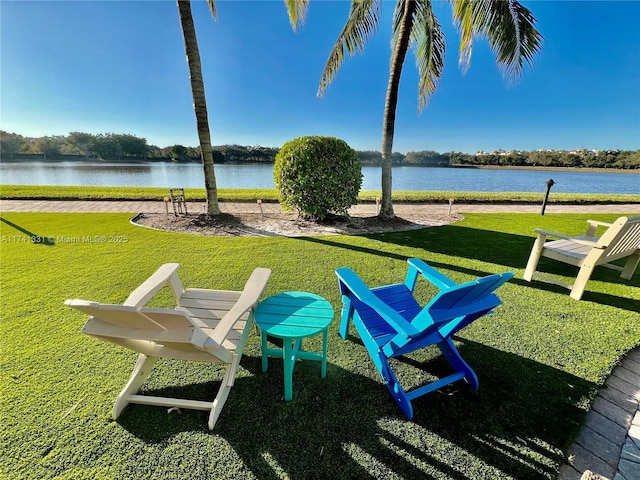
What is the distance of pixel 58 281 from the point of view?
4023 mm

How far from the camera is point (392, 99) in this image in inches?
281

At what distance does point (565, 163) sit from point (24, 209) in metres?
73.9

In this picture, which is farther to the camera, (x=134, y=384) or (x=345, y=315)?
(x=345, y=315)

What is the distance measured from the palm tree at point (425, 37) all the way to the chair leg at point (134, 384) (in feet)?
23.3

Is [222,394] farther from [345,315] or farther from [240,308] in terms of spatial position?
[345,315]

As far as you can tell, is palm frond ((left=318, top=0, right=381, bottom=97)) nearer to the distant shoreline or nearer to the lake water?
the lake water

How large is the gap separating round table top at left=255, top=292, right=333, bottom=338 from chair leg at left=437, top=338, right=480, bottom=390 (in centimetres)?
108

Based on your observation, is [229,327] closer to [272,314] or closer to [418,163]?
[272,314]

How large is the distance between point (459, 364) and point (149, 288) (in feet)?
8.78

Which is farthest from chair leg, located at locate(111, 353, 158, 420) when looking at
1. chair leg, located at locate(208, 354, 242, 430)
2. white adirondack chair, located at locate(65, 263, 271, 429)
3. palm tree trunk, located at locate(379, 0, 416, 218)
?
palm tree trunk, located at locate(379, 0, 416, 218)

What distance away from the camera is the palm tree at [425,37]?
5.95 metres

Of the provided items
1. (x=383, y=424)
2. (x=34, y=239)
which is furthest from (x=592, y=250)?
(x=34, y=239)

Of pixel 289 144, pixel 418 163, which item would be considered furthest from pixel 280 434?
pixel 418 163

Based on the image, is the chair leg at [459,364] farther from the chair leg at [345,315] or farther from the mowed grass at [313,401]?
the chair leg at [345,315]
